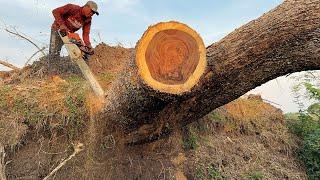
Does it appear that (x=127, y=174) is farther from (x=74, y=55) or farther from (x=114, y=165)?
(x=74, y=55)

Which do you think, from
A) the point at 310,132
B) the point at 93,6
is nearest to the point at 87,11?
the point at 93,6

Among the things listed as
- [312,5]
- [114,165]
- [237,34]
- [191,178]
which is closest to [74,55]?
[114,165]

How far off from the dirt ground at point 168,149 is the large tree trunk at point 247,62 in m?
0.57

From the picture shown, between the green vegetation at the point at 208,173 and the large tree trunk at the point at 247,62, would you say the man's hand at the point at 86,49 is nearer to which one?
the large tree trunk at the point at 247,62

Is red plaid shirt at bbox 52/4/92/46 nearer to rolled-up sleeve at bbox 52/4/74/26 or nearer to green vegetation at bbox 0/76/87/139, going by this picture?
rolled-up sleeve at bbox 52/4/74/26

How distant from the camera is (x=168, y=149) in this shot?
570cm

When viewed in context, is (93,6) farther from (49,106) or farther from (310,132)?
(310,132)

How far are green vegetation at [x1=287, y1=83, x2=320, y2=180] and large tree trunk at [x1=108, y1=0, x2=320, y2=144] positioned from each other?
3154mm

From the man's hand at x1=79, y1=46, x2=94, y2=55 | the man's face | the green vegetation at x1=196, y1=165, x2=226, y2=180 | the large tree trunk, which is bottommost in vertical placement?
the green vegetation at x1=196, y1=165, x2=226, y2=180

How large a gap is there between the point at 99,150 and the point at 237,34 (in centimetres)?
236

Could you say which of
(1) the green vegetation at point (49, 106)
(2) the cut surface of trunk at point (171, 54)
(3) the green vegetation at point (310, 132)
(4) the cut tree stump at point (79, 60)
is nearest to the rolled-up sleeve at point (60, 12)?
(4) the cut tree stump at point (79, 60)

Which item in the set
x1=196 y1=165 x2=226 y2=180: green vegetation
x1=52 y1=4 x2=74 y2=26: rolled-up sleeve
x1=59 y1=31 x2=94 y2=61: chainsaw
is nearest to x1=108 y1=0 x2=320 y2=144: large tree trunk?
x1=196 y1=165 x2=226 y2=180: green vegetation

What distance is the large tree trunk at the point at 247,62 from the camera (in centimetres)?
368

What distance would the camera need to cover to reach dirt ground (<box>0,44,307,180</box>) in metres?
5.19
